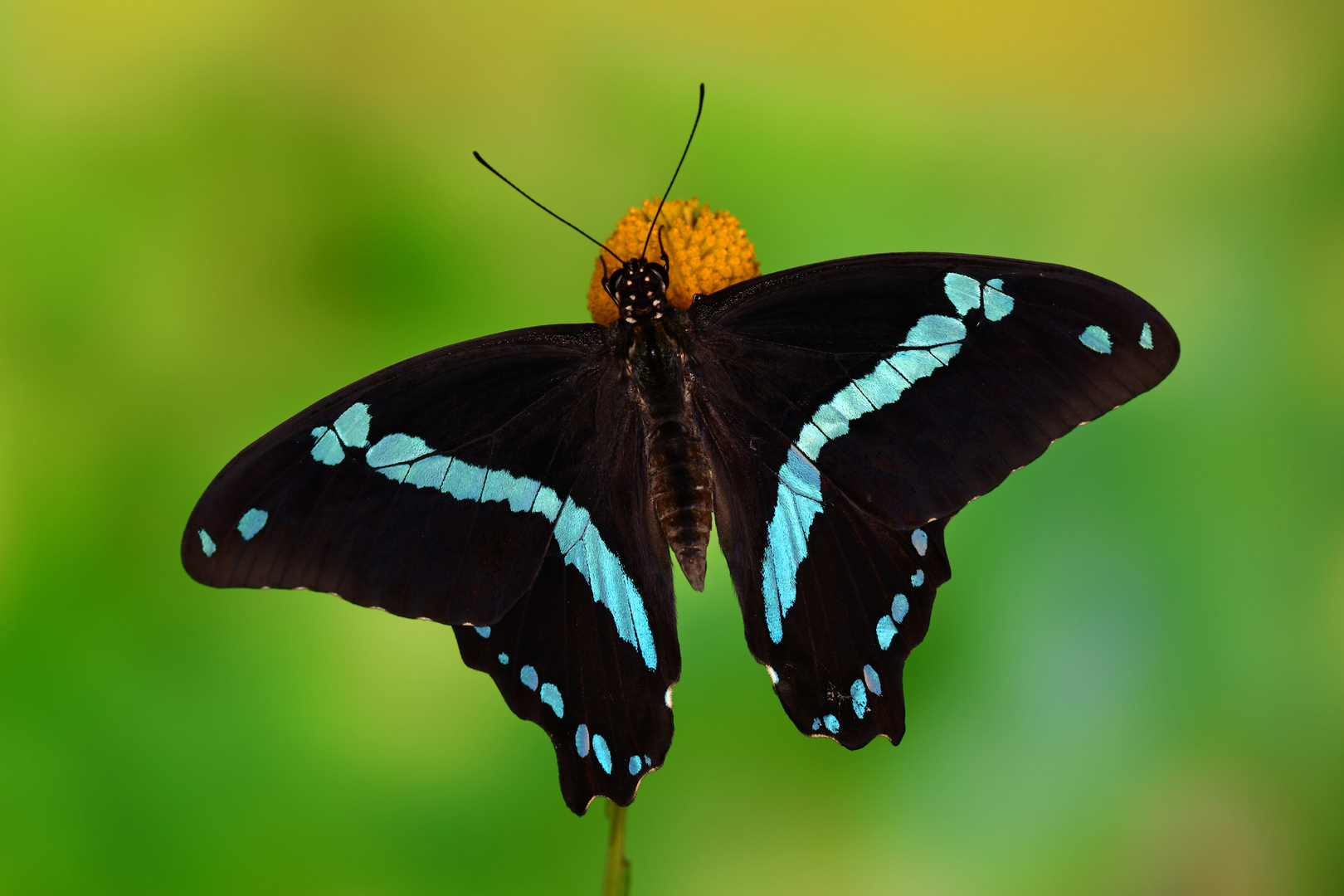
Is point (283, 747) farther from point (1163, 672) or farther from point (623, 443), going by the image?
point (1163, 672)

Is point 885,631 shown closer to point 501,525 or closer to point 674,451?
point 674,451

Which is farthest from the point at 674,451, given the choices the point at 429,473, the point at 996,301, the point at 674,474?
the point at 996,301

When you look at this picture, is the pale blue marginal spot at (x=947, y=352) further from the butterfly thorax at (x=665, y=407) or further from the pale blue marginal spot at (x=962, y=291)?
the butterfly thorax at (x=665, y=407)

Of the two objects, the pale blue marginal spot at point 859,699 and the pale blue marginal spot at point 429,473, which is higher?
the pale blue marginal spot at point 429,473

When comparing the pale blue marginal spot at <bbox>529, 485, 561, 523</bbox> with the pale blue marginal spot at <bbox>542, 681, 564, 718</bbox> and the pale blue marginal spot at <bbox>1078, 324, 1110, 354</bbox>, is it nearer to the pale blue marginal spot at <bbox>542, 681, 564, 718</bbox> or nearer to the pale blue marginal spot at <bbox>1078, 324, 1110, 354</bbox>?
the pale blue marginal spot at <bbox>542, 681, 564, 718</bbox>

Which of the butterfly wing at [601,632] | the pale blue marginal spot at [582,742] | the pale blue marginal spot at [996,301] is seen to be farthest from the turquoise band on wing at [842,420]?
the pale blue marginal spot at [582,742]

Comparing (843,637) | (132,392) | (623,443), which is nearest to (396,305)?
(132,392)
